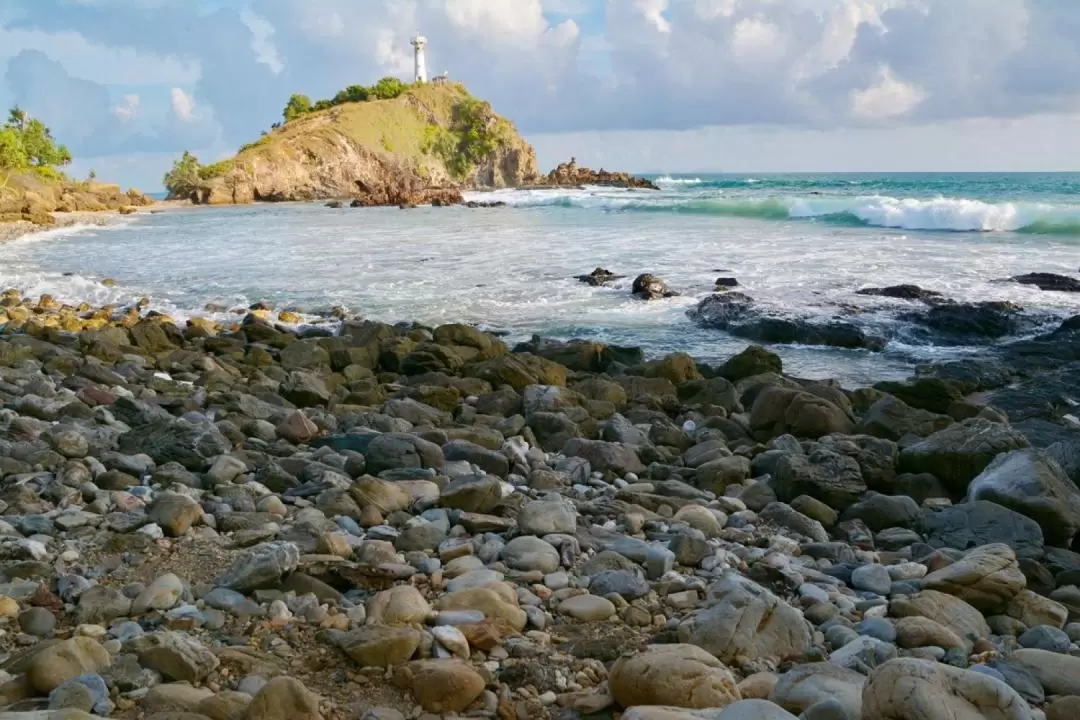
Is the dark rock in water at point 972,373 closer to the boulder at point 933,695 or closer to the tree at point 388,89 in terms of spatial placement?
the boulder at point 933,695

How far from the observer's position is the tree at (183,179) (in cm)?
7456

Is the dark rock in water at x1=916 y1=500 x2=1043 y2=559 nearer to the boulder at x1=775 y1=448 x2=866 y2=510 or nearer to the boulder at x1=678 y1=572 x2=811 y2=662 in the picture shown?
the boulder at x1=775 y1=448 x2=866 y2=510

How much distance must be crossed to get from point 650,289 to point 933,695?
13.7 meters

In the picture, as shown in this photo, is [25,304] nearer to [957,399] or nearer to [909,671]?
[957,399]

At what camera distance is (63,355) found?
31.2 ft

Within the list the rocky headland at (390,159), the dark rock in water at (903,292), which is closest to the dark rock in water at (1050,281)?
the dark rock in water at (903,292)

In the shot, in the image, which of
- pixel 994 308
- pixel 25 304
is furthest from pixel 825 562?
pixel 25 304

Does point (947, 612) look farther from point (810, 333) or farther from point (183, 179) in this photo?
point (183, 179)

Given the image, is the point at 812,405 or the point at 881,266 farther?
the point at 881,266

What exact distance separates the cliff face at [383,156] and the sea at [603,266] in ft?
113

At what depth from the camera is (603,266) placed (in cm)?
2073

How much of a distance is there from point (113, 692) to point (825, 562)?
10.8 ft

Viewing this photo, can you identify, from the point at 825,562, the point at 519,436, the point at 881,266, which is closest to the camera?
the point at 825,562

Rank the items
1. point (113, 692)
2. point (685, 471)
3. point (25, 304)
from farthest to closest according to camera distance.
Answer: point (25, 304) → point (685, 471) → point (113, 692)
